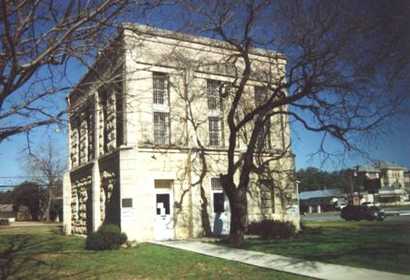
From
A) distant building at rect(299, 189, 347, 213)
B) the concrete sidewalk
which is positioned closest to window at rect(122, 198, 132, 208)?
the concrete sidewalk

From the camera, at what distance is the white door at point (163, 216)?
75.9ft

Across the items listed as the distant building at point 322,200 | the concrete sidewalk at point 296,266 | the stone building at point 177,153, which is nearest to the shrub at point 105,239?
the stone building at point 177,153

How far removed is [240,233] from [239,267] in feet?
20.5

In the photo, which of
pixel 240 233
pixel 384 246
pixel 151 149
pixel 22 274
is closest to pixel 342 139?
pixel 384 246

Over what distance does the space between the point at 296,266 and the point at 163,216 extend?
11.4 meters

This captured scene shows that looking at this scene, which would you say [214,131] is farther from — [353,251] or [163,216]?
[353,251]

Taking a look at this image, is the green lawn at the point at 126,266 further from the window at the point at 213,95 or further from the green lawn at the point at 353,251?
the window at the point at 213,95

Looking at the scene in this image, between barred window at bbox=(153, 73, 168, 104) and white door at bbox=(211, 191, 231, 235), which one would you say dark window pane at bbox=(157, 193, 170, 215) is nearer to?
white door at bbox=(211, 191, 231, 235)

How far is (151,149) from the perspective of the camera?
920 inches

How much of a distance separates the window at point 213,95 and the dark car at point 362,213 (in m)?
23.7

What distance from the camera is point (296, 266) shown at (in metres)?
13.0

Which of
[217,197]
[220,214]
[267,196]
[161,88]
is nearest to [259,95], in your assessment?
[161,88]

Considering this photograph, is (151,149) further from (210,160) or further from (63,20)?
(63,20)

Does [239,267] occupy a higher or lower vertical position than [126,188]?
lower
